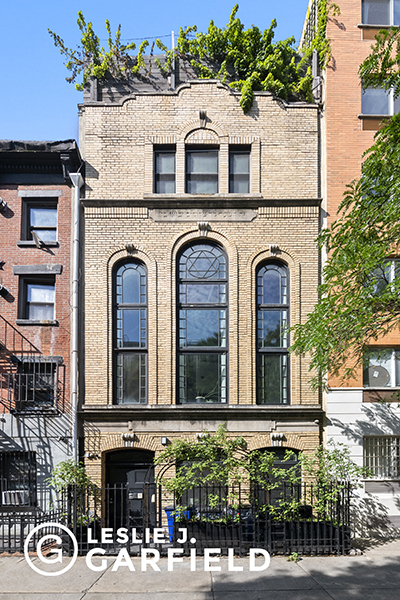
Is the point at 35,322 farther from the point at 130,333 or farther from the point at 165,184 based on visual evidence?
the point at 165,184

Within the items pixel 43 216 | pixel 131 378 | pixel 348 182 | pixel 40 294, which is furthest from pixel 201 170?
pixel 131 378

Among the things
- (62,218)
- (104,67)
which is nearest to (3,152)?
(62,218)

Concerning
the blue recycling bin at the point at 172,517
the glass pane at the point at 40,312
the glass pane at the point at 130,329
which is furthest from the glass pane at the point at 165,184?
the blue recycling bin at the point at 172,517

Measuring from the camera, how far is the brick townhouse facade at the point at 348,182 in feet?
47.4

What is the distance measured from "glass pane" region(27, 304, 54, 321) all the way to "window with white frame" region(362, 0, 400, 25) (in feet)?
49.0

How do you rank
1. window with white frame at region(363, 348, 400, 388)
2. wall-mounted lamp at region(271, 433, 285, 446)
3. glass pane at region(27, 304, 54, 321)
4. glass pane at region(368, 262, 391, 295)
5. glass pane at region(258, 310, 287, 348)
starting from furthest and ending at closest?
1. glass pane at region(27, 304, 54, 321)
2. glass pane at region(258, 310, 287, 348)
3. window with white frame at region(363, 348, 400, 388)
4. wall-mounted lamp at region(271, 433, 285, 446)
5. glass pane at region(368, 262, 391, 295)

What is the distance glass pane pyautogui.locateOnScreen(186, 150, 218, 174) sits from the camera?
52.5 ft

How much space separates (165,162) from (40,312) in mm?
6786

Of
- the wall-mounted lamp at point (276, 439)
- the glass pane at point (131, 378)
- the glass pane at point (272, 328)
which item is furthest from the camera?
the glass pane at point (272, 328)

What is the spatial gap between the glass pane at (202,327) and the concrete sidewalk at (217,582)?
6522 mm

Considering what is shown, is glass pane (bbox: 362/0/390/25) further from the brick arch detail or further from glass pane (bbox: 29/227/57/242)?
glass pane (bbox: 29/227/57/242)

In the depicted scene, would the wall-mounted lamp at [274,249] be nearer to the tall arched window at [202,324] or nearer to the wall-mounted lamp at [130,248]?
the tall arched window at [202,324]

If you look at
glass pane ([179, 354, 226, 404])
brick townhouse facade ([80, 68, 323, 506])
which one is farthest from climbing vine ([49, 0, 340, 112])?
glass pane ([179, 354, 226, 404])

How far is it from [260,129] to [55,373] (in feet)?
35.6
